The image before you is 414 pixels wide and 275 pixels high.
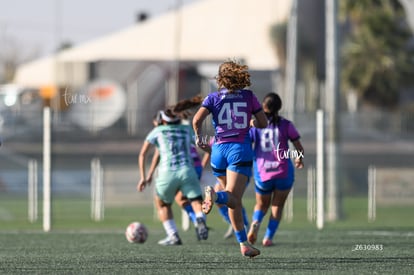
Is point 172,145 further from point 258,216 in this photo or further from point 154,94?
point 154,94

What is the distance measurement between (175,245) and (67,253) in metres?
1.92

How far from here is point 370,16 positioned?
1818 inches

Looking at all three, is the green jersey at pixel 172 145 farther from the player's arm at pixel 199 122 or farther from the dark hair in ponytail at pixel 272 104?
the player's arm at pixel 199 122

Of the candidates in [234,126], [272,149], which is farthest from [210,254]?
[272,149]

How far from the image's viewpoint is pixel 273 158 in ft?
48.0

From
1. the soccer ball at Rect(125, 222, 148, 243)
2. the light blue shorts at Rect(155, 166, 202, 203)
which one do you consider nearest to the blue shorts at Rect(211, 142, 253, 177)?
the light blue shorts at Rect(155, 166, 202, 203)

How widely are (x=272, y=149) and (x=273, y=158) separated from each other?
0.12 m

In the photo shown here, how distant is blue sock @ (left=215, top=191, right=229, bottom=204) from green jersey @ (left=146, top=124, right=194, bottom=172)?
10.2 ft

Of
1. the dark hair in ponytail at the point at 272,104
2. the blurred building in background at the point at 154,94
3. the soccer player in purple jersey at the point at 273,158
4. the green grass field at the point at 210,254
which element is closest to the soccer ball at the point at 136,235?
the green grass field at the point at 210,254

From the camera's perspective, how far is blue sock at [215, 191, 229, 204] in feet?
38.6

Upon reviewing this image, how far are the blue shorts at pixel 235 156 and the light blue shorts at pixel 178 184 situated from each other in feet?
8.73

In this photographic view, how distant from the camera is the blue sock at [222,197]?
11773 millimetres

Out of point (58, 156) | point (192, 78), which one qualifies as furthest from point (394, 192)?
point (192, 78)

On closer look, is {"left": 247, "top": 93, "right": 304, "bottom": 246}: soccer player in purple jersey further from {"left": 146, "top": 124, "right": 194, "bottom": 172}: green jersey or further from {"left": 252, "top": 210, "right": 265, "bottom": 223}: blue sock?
{"left": 146, "top": 124, "right": 194, "bottom": 172}: green jersey
